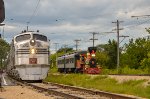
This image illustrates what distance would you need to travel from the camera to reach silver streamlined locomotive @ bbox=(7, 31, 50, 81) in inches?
1102

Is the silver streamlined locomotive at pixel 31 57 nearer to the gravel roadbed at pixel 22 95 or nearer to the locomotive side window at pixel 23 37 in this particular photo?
the locomotive side window at pixel 23 37

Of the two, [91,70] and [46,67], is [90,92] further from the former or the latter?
[91,70]

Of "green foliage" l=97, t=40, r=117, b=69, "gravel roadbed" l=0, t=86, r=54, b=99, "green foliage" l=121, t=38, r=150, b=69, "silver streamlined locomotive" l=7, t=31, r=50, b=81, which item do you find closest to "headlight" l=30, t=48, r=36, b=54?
"silver streamlined locomotive" l=7, t=31, r=50, b=81

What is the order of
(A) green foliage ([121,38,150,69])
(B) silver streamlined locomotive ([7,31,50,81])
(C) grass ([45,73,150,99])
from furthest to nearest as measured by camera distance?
(A) green foliage ([121,38,150,69]) < (B) silver streamlined locomotive ([7,31,50,81]) < (C) grass ([45,73,150,99])

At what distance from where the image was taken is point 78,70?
48.3 m

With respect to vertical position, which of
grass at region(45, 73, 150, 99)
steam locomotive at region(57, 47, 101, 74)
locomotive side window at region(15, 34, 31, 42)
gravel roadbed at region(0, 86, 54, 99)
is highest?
locomotive side window at region(15, 34, 31, 42)

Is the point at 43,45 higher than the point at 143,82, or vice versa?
the point at 43,45

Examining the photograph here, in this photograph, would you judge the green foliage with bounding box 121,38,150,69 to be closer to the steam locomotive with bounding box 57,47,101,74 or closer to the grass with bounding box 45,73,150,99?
the steam locomotive with bounding box 57,47,101,74

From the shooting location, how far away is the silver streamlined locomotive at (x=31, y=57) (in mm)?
28000

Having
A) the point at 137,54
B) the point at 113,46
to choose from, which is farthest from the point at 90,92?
the point at 113,46

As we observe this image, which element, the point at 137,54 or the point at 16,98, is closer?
the point at 16,98

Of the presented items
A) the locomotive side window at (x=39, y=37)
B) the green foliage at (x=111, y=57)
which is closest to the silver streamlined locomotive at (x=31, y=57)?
the locomotive side window at (x=39, y=37)

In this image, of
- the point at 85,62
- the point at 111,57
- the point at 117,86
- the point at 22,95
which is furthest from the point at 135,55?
the point at 22,95

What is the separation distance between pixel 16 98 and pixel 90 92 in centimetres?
396
